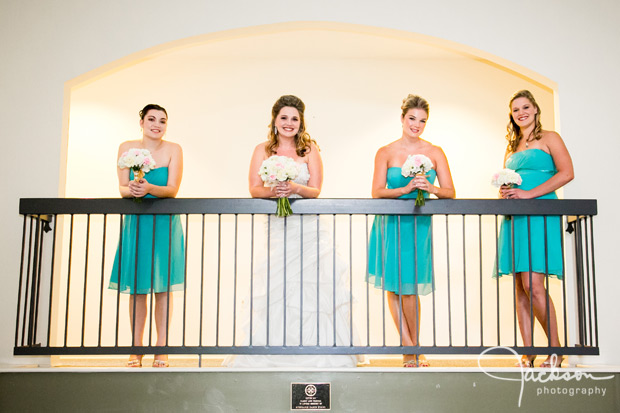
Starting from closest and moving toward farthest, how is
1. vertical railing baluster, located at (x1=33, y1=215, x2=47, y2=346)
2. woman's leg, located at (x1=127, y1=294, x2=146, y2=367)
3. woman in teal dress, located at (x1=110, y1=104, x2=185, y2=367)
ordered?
vertical railing baluster, located at (x1=33, y1=215, x2=47, y2=346), woman's leg, located at (x1=127, y1=294, x2=146, y2=367), woman in teal dress, located at (x1=110, y1=104, x2=185, y2=367)

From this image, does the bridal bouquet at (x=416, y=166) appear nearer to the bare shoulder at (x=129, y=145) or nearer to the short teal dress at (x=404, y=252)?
the short teal dress at (x=404, y=252)

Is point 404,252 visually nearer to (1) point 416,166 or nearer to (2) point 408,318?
(2) point 408,318

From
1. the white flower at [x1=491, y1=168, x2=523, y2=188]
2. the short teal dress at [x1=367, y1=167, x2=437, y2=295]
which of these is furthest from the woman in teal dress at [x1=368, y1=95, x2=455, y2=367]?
the white flower at [x1=491, y1=168, x2=523, y2=188]

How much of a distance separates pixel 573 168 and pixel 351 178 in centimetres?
244

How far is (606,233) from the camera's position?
169 inches

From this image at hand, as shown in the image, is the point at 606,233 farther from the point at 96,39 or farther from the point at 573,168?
the point at 96,39

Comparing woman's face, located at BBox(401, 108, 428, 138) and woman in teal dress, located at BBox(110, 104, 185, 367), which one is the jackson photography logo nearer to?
woman's face, located at BBox(401, 108, 428, 138)

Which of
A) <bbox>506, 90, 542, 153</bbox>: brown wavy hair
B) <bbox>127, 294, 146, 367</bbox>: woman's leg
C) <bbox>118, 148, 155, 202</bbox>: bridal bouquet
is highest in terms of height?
<bbox>506, 90, 542, 153</bbox>: brown wavy hair

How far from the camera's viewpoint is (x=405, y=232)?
429 cm

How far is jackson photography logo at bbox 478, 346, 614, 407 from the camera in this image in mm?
3611

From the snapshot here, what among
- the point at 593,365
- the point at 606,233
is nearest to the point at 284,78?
the point at 606,233

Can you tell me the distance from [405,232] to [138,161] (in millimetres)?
1739

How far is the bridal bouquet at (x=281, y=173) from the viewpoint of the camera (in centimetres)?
377

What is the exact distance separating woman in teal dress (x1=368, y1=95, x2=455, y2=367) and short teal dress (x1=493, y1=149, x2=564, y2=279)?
Result: 458 millimetres
